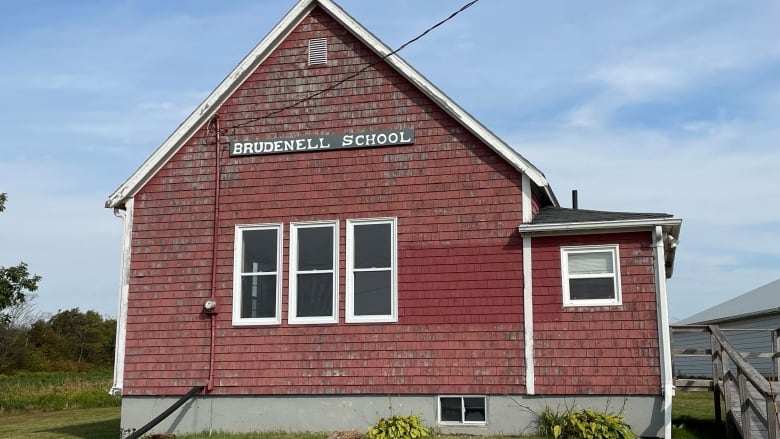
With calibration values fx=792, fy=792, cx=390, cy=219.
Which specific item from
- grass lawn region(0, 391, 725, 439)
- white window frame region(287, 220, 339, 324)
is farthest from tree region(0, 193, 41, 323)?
white window frame region(287, 220, 339, 324)

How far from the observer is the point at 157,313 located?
14719 mm

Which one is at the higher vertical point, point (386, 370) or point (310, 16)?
point (310, 16)

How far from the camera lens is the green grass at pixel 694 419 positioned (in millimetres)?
13710

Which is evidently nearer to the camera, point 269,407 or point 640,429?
point 640,429

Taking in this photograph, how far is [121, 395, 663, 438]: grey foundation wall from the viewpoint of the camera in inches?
501

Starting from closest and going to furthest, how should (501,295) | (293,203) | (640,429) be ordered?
1. (640,429)
2. (501,295)
3. (293,203)

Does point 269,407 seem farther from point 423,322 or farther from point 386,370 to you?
point 423,322

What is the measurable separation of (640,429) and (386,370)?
4240 mm

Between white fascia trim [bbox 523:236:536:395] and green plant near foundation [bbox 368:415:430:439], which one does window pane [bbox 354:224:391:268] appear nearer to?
white fascia trim [bbox 523:236:536:395]

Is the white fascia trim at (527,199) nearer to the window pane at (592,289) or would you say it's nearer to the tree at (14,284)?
the window pane at (592,289)

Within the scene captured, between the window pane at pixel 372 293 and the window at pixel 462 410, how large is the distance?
1901 mm

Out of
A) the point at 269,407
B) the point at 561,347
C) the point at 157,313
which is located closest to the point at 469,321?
the point at 561,347

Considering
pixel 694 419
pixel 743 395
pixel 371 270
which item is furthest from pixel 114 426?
pixel 743 395

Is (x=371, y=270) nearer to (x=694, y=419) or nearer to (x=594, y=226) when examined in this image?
(x=594, y=226)
